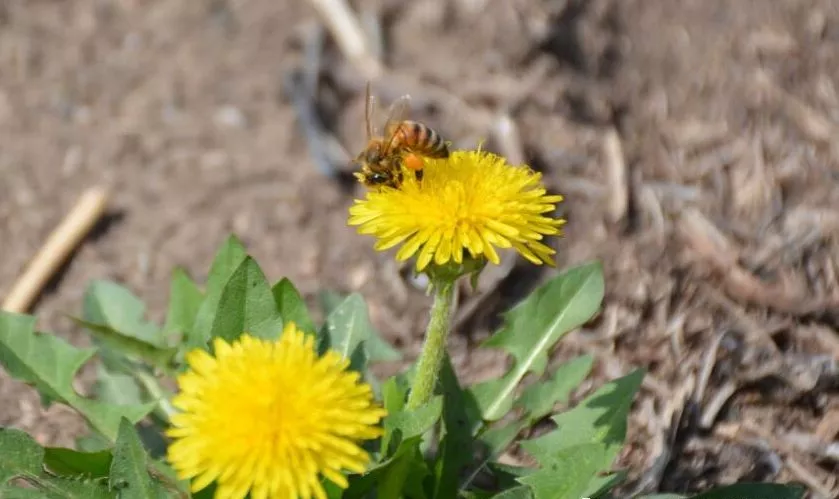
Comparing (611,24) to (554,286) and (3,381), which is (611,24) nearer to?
(554,286)

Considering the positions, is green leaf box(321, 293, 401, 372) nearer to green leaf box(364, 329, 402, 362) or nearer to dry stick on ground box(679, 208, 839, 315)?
green leaf box(364, 329, 402, 362)

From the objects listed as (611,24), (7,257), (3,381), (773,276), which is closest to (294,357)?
(3,381)

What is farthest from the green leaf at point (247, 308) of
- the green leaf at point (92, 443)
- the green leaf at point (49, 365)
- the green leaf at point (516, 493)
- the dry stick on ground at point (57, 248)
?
the dry stick on ground at point (57, 248)

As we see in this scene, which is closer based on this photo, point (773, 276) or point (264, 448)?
point (264, 448)

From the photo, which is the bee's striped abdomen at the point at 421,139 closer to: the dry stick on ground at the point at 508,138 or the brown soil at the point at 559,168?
the brown soil at the point at 559,168

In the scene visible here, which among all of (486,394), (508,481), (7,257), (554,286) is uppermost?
(7,257)
